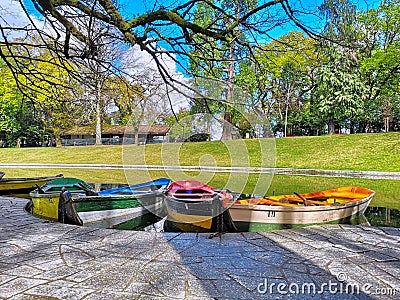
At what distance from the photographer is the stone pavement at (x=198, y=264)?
110 inches

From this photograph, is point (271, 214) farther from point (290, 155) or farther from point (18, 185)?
point (290, 155)

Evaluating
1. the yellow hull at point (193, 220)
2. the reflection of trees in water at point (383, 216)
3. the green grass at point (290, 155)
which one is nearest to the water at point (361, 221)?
the reflection of trees in water at point (383, 216)

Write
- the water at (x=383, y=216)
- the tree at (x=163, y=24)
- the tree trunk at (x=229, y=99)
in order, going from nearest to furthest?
the tree at (x=163, y=24), the tree trunk at (x=229, y=99), the water at (x=383, y=216)

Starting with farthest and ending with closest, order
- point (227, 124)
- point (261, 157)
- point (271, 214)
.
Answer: point (261, 157), point (227, 124), point (271, 214)

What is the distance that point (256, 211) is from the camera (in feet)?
17.3

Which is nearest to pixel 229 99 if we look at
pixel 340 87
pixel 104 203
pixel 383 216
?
pixel 104 203

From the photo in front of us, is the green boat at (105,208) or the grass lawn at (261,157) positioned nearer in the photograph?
Answer: the green boat at (105,208)

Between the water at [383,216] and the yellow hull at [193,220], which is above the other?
the yellow hull at [193,220]

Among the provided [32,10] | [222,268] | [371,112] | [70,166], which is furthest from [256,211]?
[371,112]

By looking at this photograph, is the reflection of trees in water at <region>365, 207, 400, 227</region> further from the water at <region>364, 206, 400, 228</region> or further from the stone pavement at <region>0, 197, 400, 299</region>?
the stone pavement at <region>0, 197, 400, 299</region>

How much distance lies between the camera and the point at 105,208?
624cm

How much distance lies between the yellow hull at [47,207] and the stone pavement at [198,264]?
108 cm

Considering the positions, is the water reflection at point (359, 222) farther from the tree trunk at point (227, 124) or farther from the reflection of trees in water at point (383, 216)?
the tree trunk at point (227, 124)

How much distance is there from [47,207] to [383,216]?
696cm
